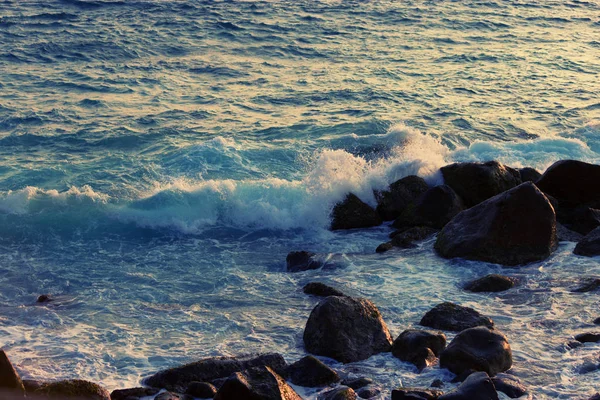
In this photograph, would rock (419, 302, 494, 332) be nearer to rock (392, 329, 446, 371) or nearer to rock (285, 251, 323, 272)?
rock (392, 329, 446, 371)

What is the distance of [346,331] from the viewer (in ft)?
26.5

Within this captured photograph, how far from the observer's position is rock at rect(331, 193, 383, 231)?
12.8 metres

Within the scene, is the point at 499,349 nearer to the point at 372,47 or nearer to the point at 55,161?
the point at 55,161

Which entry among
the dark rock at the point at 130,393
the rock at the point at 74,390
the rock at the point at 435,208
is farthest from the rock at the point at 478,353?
the rock at the point at 435,208

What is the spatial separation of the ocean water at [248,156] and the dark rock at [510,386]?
7.9 inches

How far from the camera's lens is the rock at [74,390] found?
694cm

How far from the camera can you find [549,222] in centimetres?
1076

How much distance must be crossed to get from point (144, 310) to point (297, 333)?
2069 mm

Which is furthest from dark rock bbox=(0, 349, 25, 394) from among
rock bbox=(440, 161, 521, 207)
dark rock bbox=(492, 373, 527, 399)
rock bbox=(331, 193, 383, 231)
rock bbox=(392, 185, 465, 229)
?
rock bbox=(440, 161, 521, 207)

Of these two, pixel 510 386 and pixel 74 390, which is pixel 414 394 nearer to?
pixel 510 386

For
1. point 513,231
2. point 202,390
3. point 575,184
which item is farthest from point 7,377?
point 575,184

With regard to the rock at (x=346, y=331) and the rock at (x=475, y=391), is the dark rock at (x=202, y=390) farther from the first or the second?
the rock at (x=475, y=391)

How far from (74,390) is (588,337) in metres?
5.15

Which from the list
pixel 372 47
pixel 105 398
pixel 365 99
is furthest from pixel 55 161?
pixel 372 47
